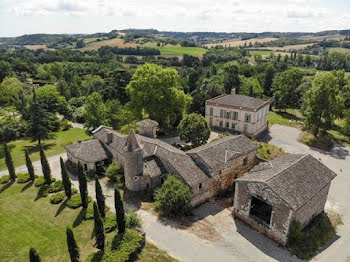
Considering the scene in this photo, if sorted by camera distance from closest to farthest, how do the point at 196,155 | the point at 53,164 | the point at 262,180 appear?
the point at 262,180, the point at 196,155, the point at 53,164

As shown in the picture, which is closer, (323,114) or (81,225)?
(81,225)

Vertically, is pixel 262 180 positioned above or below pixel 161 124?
above

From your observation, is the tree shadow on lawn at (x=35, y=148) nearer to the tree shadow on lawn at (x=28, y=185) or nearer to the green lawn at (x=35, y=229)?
the tree shadow on lawn at (x=28, y=185)

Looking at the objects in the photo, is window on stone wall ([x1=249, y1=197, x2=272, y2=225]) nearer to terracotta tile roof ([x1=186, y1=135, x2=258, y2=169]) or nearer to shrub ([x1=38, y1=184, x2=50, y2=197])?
terracotta tile roof ([x1=186, y1=135, x2=258, y2=169])

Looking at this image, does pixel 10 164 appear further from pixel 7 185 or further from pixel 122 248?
pixel 122 248

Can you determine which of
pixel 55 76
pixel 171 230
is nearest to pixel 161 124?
pixel 171 230

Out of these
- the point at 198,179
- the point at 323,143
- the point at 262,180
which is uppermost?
the point at 262,180

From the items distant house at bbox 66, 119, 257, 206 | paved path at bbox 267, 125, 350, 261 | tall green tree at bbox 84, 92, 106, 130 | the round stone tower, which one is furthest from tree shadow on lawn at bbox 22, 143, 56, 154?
paved path at bbox 267, 125, 350, 261

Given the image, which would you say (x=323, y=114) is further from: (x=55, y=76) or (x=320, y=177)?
(x=55, y=76)
